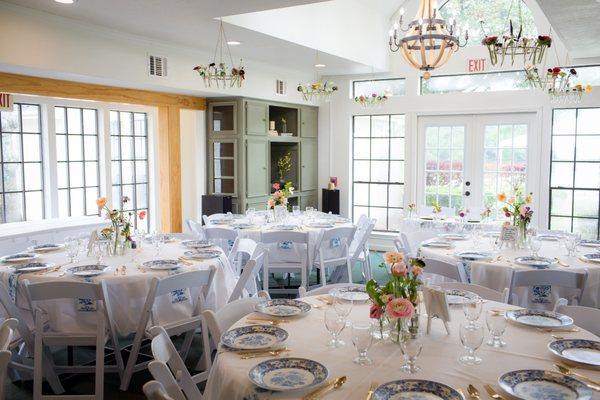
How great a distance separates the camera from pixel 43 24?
219 inches

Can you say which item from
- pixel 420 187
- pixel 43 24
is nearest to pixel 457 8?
pixel 420 187

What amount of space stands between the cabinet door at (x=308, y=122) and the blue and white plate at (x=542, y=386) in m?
7.97

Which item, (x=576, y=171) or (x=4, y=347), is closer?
(x=4, y=347)

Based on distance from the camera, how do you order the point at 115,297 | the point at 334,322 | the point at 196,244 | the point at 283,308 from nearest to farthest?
the point at 334,322 → the point at 283,308 → the point at 115,297 → the point at 196,244

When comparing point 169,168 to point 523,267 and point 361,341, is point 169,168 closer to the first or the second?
point 523,267

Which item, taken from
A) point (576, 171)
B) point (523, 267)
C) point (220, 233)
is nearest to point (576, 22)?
point (523, 267)

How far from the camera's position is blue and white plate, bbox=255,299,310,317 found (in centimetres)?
301

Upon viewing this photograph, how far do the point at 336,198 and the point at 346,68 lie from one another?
2286 mm

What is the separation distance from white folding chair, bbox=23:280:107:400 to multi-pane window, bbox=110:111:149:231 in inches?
151

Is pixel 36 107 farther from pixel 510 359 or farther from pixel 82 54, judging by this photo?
pixel 510 359

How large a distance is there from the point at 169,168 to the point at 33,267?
4093 mm

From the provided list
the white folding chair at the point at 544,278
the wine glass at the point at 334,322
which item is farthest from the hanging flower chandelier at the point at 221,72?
the wine glass at the point at 334,322

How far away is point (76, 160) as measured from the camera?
710 cm

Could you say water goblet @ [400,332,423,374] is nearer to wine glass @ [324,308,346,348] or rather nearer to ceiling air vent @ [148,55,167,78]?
wine glass @ [324,308,346,348]
